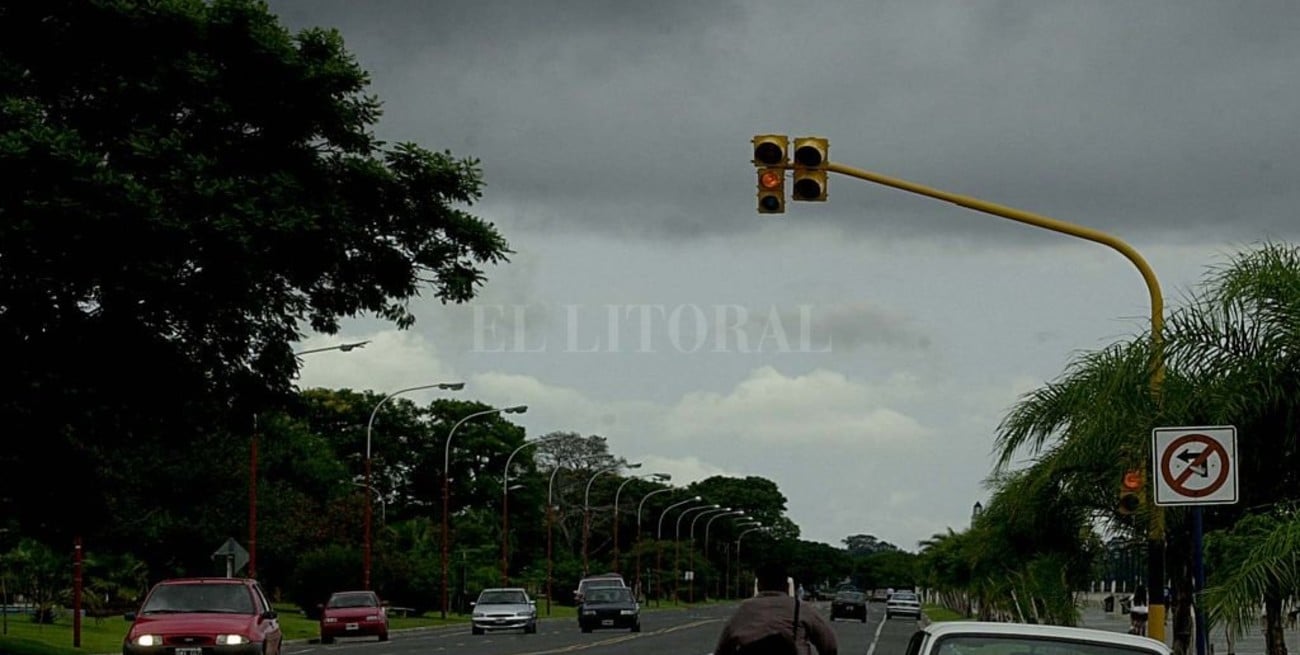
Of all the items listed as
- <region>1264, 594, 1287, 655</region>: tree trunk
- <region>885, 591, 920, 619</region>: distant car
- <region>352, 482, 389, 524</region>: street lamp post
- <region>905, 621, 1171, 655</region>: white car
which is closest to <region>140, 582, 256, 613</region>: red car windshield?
<region>1264, 594, 1287, 655</region>: tree trunk

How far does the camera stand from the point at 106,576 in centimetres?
6769

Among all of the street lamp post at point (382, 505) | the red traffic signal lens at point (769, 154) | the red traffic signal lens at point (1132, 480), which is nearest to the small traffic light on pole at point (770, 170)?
the red traffic signal lens at point (769, 154)

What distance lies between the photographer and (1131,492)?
728 inches

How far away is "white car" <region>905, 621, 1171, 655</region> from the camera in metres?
10.9

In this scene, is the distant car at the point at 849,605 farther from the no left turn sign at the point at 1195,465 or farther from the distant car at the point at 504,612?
the no left turn sign at the point at 1195,465

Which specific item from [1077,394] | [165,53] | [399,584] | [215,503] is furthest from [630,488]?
[1077,394]

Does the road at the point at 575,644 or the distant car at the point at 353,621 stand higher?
the distant car at the point at 353,621

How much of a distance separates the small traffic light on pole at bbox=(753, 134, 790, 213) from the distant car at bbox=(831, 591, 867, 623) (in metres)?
65.4

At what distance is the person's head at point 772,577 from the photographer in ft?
38.1

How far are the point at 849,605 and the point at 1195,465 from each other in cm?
7022

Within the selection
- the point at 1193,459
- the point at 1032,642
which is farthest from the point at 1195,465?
the point at 1032,642

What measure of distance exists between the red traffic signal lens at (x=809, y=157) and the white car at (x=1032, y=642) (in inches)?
363

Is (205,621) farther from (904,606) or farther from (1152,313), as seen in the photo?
(904,606)

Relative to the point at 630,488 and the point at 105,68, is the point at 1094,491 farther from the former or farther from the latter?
the point at 630,488
